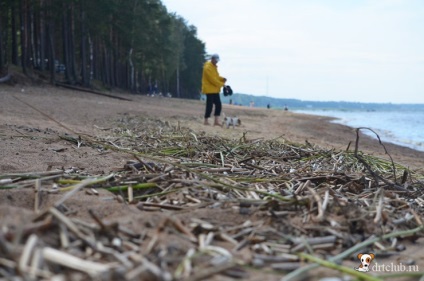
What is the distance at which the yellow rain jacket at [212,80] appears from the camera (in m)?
11.8

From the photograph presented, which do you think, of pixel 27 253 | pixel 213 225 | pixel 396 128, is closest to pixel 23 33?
pixel 396 128

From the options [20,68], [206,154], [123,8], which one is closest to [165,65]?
[123,8]

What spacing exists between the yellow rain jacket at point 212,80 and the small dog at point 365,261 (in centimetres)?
970

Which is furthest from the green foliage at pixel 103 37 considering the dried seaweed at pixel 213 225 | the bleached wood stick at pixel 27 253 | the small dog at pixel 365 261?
the small dog at pixel 365 261

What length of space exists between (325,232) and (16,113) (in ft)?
28.0

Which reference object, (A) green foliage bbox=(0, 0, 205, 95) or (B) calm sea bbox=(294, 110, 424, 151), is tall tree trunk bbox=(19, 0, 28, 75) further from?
(B) calm sea bbox=(294, 110, 424, 151)

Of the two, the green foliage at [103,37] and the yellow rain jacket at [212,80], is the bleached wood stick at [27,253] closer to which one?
the yellow rain jacket at [212,80]

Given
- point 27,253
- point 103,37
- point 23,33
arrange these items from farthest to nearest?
point 103,37 < point 23,33 < point 27,253

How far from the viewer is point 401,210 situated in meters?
3.10

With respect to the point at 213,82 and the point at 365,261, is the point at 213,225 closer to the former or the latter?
the point at 365,261

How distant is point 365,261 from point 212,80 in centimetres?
981

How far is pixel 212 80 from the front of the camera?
38.8 ft

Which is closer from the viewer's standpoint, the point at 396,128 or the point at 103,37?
the point at 396,128

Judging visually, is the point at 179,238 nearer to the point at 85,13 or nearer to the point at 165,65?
the point at 85,13
